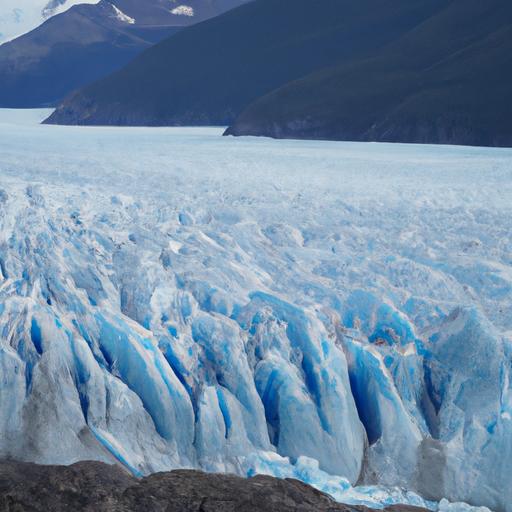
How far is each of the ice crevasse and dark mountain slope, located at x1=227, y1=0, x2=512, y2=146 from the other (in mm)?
18960

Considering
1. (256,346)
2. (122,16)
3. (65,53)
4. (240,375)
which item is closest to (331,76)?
(256,346)

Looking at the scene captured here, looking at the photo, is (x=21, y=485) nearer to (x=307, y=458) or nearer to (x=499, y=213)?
(x=307, y=458)

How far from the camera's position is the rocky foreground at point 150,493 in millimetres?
3422

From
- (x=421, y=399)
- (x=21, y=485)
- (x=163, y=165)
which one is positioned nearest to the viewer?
(x=21, y=485)

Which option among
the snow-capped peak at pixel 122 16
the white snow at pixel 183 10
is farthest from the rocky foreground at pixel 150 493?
the white snow at pixel 183 10

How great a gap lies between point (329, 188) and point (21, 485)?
5.19 metres

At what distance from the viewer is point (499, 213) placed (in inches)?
283

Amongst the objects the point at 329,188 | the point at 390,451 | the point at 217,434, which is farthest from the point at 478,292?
the point at 329,188

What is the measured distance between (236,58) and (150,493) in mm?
46310

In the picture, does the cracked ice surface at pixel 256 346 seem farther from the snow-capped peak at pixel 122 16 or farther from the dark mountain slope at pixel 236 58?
the snow-capped peak at pixel 122 16

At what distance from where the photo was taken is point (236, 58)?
48281mm

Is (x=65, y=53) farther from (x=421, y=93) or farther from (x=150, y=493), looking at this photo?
(x=150, y=493)

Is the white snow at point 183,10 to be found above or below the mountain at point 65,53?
above

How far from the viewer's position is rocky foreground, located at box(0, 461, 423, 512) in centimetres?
342
